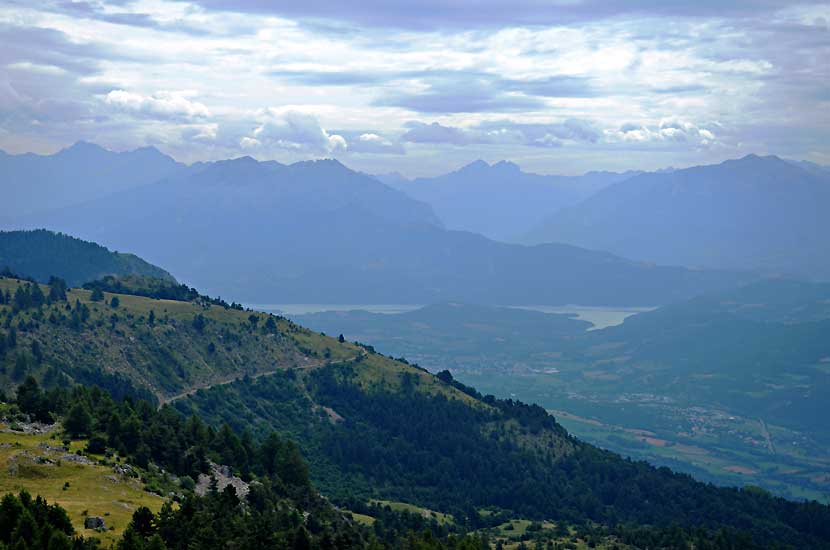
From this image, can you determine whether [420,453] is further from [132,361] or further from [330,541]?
[330,541]

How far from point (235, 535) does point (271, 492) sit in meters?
19.7

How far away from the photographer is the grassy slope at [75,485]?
197 ft

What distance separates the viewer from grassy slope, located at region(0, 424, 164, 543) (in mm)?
60116

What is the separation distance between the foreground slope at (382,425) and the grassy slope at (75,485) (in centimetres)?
5771

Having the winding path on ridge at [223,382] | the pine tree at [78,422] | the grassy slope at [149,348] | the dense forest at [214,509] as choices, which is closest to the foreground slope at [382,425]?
the grassy slope at [149,348]

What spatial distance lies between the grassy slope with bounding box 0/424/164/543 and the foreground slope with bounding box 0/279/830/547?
57715mm

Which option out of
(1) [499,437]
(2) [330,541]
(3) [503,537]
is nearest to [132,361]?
(1) [499,437]

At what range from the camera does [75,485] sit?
2579 inches

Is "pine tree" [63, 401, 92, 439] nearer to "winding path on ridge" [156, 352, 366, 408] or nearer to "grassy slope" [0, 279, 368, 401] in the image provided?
"grassy slope" [0, 279, 368, 401]

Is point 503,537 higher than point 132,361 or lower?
lower

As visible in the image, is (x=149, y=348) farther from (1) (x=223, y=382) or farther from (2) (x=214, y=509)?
(2) (x=214, y=509)

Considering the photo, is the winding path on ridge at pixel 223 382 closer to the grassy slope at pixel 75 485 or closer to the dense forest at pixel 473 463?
the dense forest at pixel 473 463

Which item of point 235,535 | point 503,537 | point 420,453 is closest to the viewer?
point 235,535

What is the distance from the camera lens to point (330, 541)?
6444 centimetres
